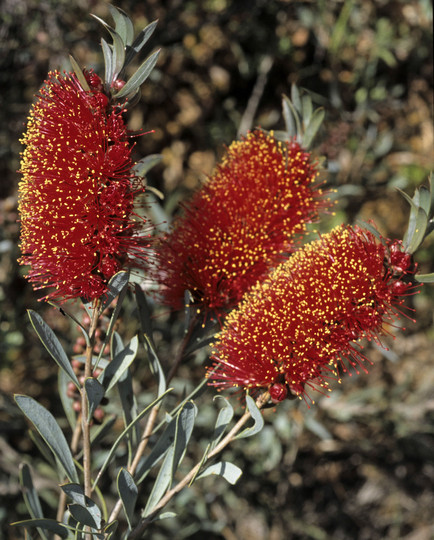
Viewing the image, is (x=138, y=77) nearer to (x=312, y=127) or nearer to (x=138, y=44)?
(x=138, y=44)

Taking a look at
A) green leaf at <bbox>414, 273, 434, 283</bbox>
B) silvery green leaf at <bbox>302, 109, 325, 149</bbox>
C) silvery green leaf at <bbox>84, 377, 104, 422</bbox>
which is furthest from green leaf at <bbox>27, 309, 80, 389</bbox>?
silvery green leaf at <bbox>302, 109, 325, 149</bbox>

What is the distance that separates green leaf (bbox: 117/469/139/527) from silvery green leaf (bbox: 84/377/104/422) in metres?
0.13

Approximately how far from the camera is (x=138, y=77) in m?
0.93

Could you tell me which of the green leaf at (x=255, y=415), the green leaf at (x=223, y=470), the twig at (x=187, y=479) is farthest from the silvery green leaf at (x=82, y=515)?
the green leaf at (x=255, y=415)

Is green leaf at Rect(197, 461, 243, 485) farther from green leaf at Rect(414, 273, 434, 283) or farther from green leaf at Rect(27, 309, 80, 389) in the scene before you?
green leaf at Rect(414, 273, 434, 283)

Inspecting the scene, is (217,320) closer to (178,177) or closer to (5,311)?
(5,311)

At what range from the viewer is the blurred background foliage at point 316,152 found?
7.14ft

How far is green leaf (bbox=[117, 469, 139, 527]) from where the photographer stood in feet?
3.06

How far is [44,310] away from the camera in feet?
7.38

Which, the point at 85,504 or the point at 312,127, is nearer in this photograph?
the point at 85,504

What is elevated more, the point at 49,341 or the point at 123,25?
the point at 123,25

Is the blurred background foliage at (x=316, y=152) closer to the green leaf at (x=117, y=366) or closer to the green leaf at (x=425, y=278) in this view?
the green leaf at (x=425, y=278)

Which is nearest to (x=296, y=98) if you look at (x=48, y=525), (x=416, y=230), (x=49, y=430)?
(x=416, y=230)

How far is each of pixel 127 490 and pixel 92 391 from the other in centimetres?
20
